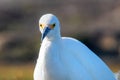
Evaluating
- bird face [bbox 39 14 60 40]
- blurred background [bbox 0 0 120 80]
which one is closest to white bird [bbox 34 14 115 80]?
bird face [bbox 39 14 60 40]

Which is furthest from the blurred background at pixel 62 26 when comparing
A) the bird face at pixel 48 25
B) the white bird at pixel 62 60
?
the bird face at pixel 48 25

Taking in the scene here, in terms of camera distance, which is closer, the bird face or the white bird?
the bird face

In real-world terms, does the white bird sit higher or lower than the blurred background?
higher

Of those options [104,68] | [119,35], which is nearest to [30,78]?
[104,68]

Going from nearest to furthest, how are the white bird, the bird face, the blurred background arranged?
the bird face, the white bird, the blurred background

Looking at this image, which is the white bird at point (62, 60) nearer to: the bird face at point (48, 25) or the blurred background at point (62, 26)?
the bird face at point (48, 25)

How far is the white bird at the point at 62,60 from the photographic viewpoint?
6.66 meters

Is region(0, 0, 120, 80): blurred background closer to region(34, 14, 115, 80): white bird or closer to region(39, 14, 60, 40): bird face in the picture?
region(34, 14, 115, 80): white bird

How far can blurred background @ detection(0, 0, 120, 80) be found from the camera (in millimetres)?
16531

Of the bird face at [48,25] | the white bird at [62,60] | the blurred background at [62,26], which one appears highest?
the bird face at [48,25]

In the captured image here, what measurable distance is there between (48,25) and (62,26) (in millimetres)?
12343

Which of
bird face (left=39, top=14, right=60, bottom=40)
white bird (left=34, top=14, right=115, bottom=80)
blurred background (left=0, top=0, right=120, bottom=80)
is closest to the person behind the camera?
bird face (left=39, top=14, right=60, bottom=40)

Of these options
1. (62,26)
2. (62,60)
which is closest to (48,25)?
(62,60)


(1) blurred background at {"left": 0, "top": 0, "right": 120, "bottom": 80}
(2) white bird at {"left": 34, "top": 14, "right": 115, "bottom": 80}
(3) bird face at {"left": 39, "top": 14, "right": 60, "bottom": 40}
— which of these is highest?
(3) bird face at {"left": 39, "top": 14, "right": 60, "bottom": 40}
